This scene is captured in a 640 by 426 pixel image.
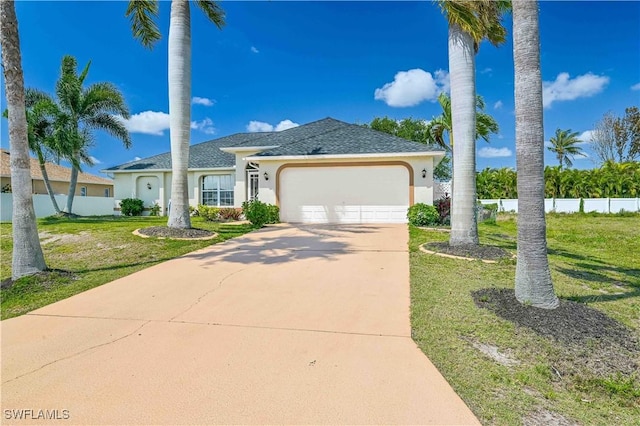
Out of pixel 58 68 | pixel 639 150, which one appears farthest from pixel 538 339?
pixel 639 150

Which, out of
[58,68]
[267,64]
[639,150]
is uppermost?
[267,64]

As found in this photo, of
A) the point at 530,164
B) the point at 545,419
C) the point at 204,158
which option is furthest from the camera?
the point at 204,158

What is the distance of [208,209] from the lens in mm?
17172

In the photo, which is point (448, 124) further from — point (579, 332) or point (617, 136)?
point (617, 136)

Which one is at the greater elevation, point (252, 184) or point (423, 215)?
point (252, 184)

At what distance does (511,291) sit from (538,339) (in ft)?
5.20

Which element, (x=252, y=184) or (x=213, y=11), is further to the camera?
(x=252, y=184)

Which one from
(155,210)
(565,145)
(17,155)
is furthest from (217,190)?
(565,145)

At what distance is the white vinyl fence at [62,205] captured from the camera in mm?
17906

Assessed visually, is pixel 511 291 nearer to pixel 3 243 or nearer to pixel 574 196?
pixel 3 243

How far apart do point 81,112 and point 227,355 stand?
62.9 ft

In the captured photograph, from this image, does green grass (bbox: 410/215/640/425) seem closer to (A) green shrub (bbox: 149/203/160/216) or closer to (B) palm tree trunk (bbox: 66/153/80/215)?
(A) green shrub (bbox: 149/203/160/216)

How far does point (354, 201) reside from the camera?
1539cm

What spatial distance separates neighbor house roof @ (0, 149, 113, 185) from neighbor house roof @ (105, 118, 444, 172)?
642 cm
